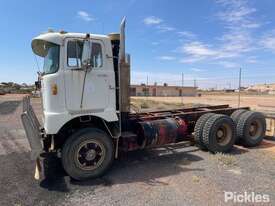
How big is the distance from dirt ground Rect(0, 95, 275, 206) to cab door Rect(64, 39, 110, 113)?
1590mm

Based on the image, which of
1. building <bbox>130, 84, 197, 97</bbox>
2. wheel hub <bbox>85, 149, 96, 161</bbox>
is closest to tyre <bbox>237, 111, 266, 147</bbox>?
wheel hub <bbox>85, 149, 96, 161</bbox>

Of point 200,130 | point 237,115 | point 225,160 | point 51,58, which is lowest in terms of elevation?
point 225,160

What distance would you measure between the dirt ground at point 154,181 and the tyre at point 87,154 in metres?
0.21

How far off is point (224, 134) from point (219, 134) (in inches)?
9.0

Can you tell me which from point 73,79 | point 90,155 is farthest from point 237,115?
point 73,79

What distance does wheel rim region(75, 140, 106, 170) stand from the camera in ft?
18.1

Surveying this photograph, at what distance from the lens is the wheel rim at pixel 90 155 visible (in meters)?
5.53

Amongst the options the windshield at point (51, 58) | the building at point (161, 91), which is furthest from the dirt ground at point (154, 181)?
the building at point (161, 91)

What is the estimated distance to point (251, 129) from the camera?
870 cm

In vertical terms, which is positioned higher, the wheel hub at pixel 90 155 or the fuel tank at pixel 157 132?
the fuel tank at pixel 157 132

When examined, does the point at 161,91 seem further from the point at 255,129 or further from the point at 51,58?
the point at 51,58

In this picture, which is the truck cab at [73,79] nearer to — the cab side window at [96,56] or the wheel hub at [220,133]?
the cab side window at [96,56]

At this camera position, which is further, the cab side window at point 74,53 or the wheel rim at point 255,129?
the wheel rim at point 255,129

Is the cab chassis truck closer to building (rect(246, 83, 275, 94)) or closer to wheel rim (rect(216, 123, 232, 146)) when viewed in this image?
wheel rim (rect(216, 123, 232, 146))
